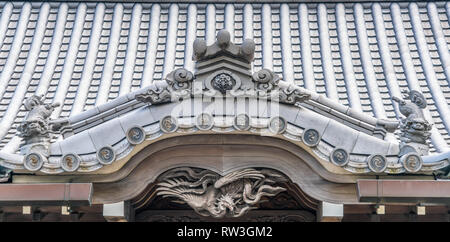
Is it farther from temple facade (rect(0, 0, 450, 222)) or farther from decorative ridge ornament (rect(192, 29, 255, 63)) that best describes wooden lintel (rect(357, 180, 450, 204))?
decorative ridge ornament (rect(192, 29, 255, 63))

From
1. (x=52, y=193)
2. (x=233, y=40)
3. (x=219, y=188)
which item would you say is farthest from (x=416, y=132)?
(x=233, y=40)

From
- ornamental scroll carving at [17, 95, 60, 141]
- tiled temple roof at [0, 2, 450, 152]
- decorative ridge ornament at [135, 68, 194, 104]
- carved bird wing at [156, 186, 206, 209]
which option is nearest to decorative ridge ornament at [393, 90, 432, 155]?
carved bird wing at [156, 186, 206, 209]

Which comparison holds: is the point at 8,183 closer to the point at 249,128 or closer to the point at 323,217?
the point at 249,128

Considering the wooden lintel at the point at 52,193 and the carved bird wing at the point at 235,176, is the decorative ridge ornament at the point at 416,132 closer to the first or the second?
the carved bird wing at the point at 235,176

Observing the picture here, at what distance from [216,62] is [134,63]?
5.17 m

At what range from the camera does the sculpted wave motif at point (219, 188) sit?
10492mm

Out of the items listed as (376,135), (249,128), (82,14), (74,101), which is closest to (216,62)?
(249,128)

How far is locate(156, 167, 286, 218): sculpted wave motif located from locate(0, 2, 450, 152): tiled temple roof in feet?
12.3

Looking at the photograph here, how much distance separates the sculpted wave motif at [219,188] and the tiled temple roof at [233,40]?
147 inches

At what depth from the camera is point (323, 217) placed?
10.6m

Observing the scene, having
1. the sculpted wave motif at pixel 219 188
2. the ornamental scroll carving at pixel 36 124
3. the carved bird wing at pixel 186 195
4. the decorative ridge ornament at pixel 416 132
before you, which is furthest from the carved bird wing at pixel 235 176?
the ornamental scroll carving at pixel 36 124

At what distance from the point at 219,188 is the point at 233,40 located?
6.00 metres

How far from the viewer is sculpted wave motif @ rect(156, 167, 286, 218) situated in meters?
10.5

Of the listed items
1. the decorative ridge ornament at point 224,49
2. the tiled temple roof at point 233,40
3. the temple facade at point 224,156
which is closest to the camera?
the temple facade at point 224,156
